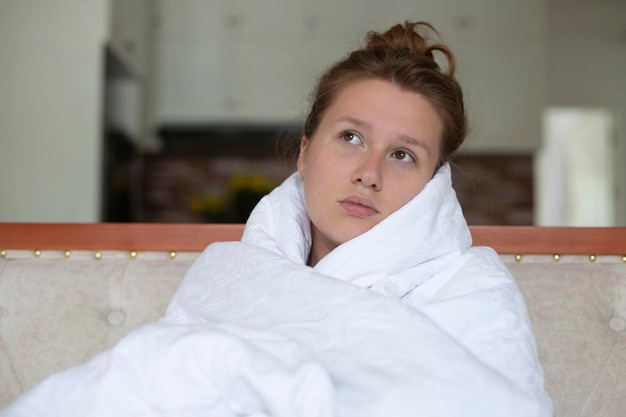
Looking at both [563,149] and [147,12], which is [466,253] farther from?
[563,149]

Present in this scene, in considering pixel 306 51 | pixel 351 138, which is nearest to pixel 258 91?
pixel 306 51

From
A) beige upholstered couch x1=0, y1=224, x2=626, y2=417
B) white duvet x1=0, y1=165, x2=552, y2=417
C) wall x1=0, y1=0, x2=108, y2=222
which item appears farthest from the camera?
wall x1=0, y1=0, x2=108, y2=222

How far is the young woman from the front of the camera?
79 cm

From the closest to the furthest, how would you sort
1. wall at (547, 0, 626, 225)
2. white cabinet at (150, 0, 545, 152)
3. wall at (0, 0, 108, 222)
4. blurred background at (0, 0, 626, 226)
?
wall at (0, 0, 108, 222), blurred background at (0, 0, 626, 226), white cabinet at (150, 0, 545, 152), wall at (547, 0, 626, 225)

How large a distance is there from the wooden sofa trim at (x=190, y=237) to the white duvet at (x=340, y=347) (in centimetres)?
29

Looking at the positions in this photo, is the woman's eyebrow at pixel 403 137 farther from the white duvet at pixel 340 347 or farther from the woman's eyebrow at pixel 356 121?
the white duvet at pixel 340 347

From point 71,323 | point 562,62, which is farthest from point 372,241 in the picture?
point 562,62

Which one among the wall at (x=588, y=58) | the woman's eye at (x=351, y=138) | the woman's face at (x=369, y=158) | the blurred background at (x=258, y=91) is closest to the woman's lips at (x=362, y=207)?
the woman's face at (x=369, y=158)

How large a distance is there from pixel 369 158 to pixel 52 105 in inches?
88.1

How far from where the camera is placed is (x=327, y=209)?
114 centimetres

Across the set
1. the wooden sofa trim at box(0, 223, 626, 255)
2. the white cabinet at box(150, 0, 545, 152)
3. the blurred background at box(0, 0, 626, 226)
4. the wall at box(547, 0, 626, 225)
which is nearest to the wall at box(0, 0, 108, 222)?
the blurred background at box(0, 0, 626, 226)

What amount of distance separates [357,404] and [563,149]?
20.3ft

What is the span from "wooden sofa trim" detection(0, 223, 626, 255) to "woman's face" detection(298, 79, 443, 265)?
245 millimetres

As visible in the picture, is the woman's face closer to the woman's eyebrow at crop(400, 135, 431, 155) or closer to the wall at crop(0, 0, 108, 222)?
the woman's eyebrow at crop(400, 135, 431, 155)
